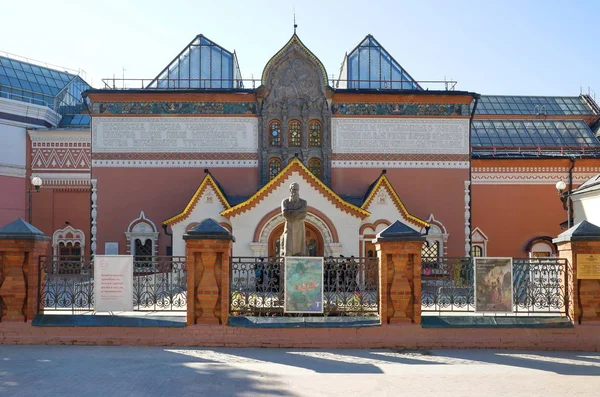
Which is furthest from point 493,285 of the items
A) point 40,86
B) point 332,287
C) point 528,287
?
point 40,86

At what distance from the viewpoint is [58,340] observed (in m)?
11.1

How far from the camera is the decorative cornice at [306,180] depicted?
22188 millimetres

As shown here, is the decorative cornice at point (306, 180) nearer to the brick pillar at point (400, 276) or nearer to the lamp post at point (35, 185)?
the lamp post at point (35, 185)

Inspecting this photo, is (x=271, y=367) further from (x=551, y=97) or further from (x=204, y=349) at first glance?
(x=551, y=97)

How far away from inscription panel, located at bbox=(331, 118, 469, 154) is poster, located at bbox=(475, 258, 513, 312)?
1434 centimetres

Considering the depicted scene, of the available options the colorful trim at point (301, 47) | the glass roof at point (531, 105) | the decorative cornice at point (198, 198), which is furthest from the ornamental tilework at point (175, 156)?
the glass roof at point (531, 105)

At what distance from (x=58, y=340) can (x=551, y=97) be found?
3460 cm

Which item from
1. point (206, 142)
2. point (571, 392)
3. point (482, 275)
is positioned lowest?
point (571, 392)

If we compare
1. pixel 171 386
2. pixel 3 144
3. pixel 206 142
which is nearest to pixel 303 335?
pixel 171 386

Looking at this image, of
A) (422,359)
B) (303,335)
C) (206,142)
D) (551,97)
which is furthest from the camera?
(551,97)

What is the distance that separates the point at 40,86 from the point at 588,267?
106 feet

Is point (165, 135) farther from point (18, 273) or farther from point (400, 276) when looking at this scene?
point (400, 276)

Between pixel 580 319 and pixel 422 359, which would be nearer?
pixel 422 359

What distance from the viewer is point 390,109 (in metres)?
25.5
